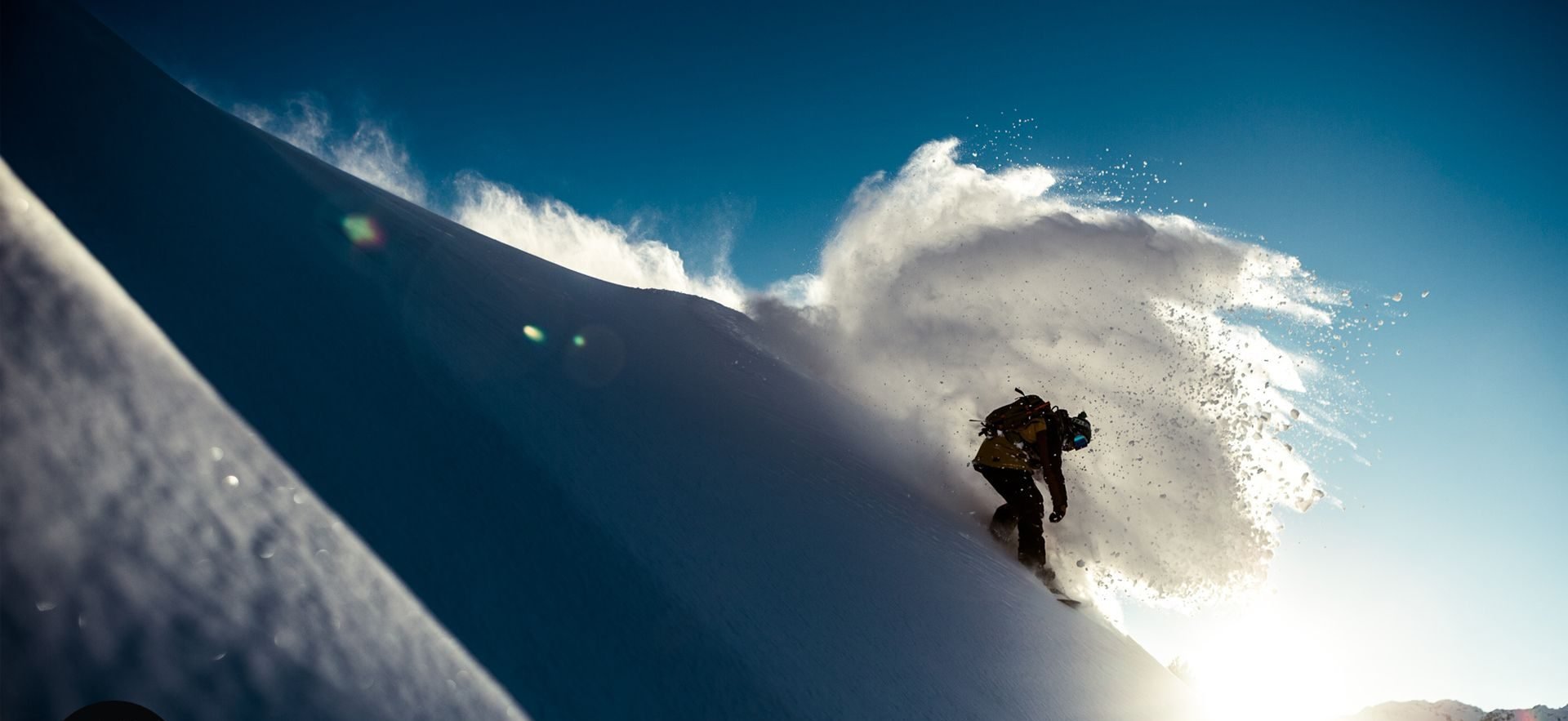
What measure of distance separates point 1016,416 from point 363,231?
5900mm

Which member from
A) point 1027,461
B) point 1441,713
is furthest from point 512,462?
point 1441,713

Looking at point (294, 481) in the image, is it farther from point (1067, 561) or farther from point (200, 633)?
point (1067, 561)

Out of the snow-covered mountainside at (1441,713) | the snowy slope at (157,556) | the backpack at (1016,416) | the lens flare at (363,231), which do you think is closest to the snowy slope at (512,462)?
the lens flare at (363,231)

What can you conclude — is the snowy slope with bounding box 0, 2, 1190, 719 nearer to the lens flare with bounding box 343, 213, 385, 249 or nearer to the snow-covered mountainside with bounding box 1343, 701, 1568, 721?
the lens flare with bounding box 343, 213, 385, 249

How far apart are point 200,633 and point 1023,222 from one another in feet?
38.5

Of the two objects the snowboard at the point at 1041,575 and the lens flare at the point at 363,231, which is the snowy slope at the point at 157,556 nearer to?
the lens flare at the point at 363,231

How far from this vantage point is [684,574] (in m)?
2.96

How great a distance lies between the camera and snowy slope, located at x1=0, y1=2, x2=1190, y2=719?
226 cm

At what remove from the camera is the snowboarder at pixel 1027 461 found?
676 centimetres

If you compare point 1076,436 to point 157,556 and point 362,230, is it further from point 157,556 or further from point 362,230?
point 157,556

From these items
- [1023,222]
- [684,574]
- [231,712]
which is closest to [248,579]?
[231,712]

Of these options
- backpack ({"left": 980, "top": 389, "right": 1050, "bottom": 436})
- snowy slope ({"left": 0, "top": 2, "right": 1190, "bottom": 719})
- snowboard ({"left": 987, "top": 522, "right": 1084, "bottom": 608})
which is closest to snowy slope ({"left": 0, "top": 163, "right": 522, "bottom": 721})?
snowy slope ({"left": 0, "top": 2, "right": 1190, "bottom": 719})

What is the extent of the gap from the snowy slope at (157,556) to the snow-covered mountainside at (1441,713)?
33.3ft

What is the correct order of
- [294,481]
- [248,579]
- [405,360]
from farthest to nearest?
[405,360], [294,481], [248,579]
